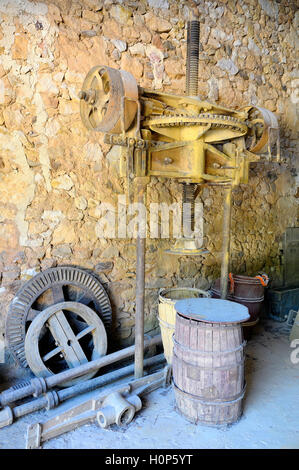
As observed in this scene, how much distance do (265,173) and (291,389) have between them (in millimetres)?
2542

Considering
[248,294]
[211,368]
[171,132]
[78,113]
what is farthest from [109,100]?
[248,294]

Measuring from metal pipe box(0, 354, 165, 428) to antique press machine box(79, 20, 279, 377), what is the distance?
0.18m

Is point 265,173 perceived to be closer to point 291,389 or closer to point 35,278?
point 291,389

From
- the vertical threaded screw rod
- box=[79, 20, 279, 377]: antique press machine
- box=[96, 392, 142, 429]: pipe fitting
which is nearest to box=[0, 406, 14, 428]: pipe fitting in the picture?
box=[96, 392, 142, 429]: pipe fitting

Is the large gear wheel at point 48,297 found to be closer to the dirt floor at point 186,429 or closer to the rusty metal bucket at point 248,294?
the dirt floor at point 186,429

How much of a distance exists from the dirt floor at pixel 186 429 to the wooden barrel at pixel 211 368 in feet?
0.32

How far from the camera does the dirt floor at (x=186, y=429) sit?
6.55 feet

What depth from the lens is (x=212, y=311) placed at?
2.31 m

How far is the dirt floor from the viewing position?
2.00m

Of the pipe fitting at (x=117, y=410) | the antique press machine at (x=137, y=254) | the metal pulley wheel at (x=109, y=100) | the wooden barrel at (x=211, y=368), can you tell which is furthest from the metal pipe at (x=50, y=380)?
the metal pulley wheel at (x=109, y=100)

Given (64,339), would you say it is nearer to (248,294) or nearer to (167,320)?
(167,320)

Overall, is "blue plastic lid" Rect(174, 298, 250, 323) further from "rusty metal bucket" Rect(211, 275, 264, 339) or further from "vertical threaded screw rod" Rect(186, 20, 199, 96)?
"vertical threaded screw rod" Rect(186, 20, 199, 96)
